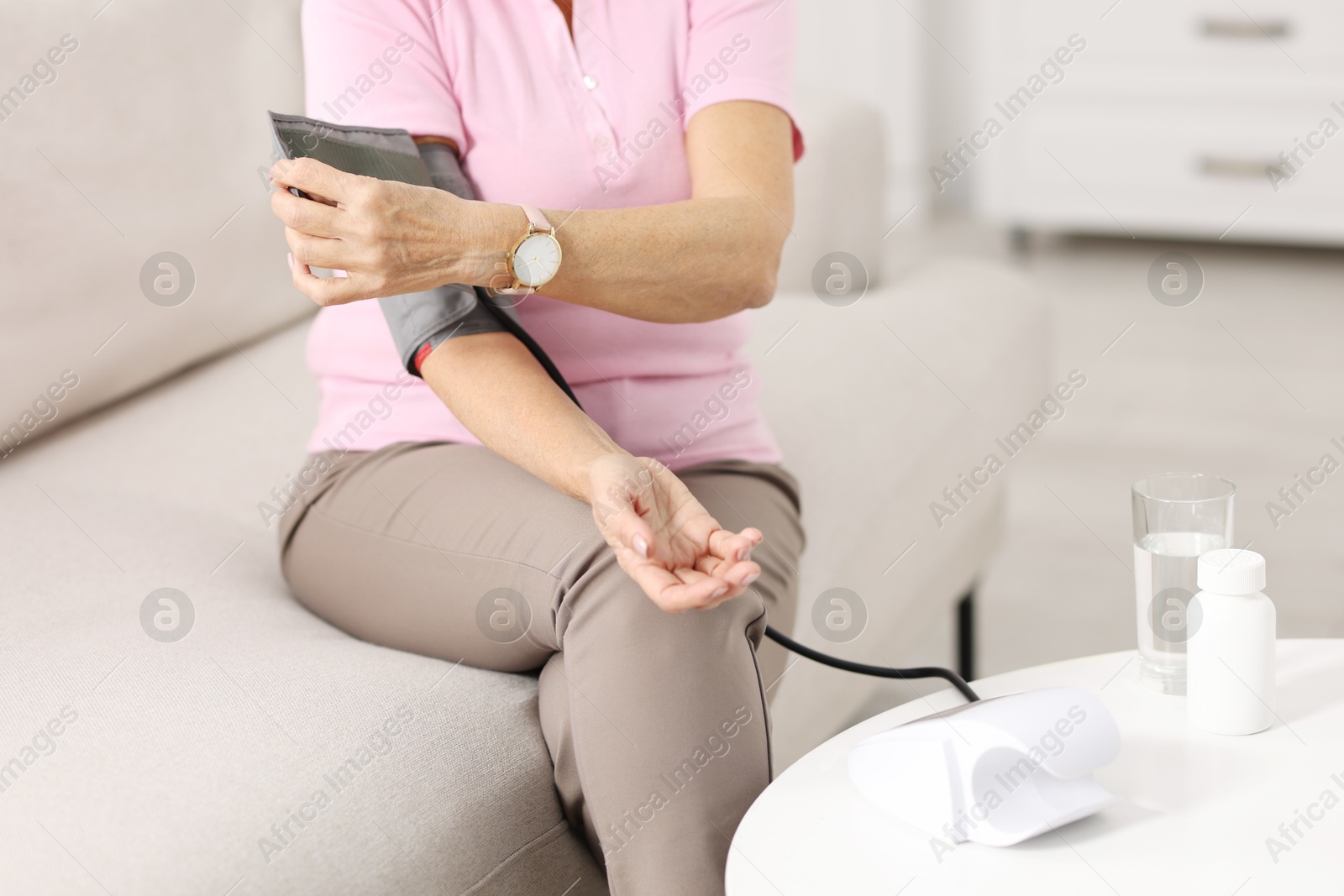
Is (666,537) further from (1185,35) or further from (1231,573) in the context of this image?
(1185,35)

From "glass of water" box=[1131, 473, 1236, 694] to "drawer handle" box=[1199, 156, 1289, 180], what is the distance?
2458 millimetres

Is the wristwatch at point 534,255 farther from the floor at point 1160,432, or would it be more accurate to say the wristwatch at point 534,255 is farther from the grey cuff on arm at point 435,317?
the floor at point 1160,432

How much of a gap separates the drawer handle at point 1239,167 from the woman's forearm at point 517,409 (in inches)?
99.6

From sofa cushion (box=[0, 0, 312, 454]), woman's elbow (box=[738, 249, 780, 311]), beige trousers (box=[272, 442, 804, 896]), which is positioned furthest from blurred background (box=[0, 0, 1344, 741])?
woman's elbow (box=[738, 249, 780, 311])

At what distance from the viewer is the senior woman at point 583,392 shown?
2.54ft

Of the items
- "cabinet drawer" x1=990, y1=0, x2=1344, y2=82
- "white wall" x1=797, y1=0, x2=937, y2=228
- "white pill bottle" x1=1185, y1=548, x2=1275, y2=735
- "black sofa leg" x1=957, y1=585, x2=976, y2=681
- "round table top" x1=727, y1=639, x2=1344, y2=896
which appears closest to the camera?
"round table top" x1=727, y1=639, x2=1344, y2=896

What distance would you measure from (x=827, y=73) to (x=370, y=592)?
2.85 meters

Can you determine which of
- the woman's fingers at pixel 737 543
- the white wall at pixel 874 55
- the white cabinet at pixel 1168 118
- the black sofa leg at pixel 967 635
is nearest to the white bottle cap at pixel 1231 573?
the woman's fingers at pixel 737 543

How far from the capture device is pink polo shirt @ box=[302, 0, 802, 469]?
101 cm

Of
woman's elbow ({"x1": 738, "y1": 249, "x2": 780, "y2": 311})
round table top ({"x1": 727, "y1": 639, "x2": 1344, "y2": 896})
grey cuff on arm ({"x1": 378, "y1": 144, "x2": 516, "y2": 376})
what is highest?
grey cuff on arm ({"x1": 378, "y1": 144, "x2": 516, "y2": 376})

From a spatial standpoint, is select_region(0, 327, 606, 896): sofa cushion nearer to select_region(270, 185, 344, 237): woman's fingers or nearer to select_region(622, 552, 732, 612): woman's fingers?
select_region(622, 552, 732, 612): woman's fingers

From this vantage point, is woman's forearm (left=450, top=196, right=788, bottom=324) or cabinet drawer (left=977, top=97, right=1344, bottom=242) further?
→ cabinet drawer (left=977, top=97, right=1344, bottom=242)

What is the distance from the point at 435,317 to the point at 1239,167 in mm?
2576

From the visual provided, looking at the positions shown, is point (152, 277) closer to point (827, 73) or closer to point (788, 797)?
point (788, 797)
